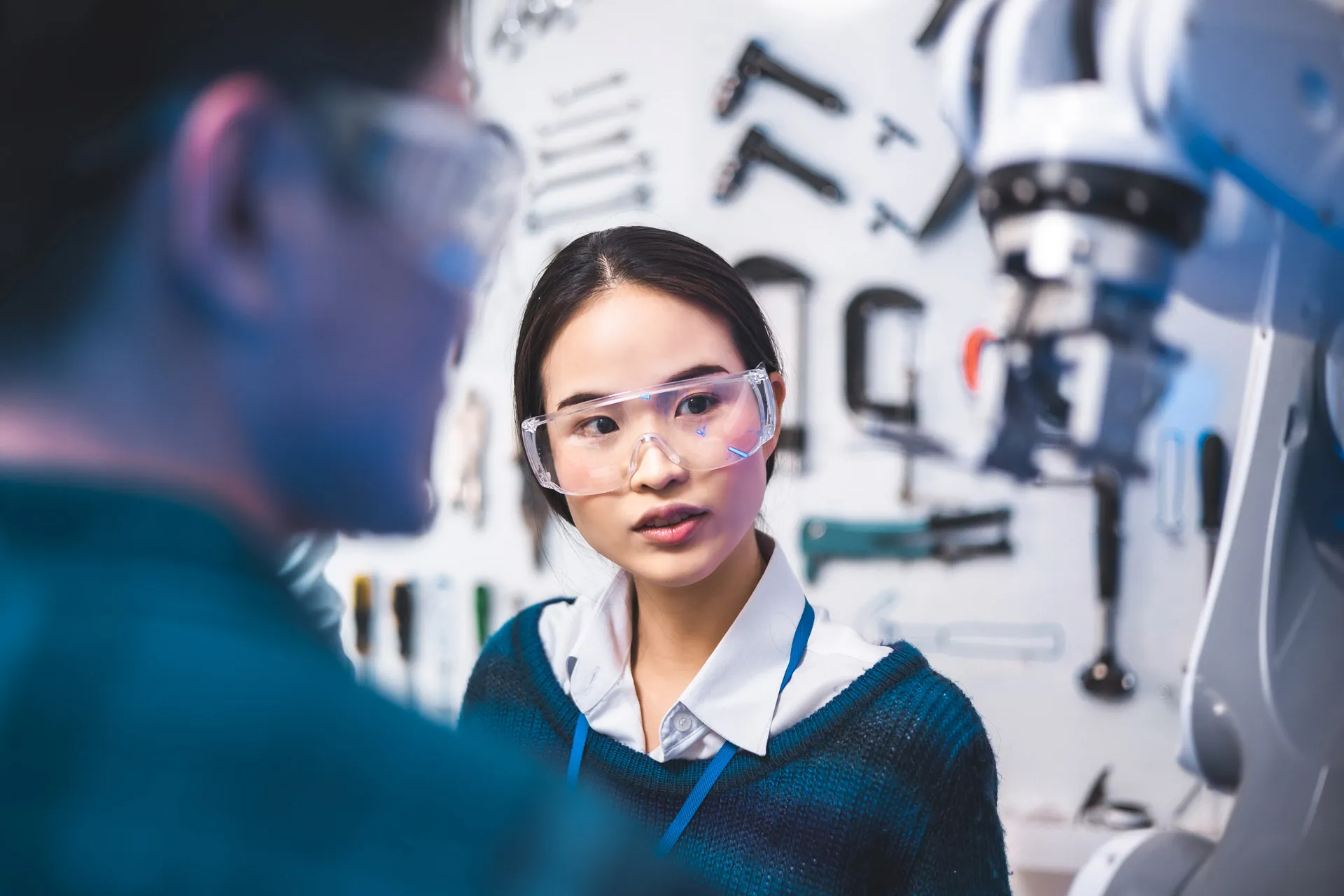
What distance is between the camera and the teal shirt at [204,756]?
25 centimetres

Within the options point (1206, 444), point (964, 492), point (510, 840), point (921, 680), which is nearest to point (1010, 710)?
point (964, 492)

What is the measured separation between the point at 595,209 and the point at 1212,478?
4.45 feet

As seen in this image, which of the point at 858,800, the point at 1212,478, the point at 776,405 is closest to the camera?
the point at 858,800

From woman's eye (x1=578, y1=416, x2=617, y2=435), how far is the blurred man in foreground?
62cm

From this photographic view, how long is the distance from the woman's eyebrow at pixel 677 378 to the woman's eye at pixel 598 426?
0.8 inches

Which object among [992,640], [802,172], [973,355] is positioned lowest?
[992,640]

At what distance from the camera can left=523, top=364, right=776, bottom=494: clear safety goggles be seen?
0.98 meters

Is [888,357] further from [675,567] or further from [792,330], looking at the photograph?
[675,567]

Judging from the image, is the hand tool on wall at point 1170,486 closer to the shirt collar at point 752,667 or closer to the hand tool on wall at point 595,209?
the shirt collar at point 752,667

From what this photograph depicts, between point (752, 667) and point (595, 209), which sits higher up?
point (595, 209)

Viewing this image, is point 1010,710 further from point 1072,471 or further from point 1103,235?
point 1103,235

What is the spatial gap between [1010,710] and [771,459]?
89cm

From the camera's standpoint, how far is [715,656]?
1022 mm

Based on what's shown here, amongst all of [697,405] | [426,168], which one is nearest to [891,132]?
[697,405]
